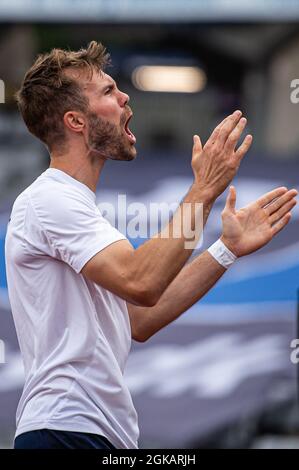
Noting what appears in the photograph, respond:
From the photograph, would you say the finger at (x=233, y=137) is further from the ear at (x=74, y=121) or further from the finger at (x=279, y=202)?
the ear at (x=74, y=121)

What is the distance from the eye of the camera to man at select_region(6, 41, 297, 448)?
3748 mm

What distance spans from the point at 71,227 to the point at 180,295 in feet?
2.11

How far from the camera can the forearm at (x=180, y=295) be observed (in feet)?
13.6

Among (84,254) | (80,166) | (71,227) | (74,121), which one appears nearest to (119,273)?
(84,254)

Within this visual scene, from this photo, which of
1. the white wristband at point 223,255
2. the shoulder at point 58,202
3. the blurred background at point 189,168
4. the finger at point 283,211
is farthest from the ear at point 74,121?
the blurred background at point 189,168

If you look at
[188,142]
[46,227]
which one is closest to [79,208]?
[46,227]

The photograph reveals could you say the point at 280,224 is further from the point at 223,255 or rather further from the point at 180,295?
the point at 180,295

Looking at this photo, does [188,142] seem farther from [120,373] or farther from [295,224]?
[120,373]

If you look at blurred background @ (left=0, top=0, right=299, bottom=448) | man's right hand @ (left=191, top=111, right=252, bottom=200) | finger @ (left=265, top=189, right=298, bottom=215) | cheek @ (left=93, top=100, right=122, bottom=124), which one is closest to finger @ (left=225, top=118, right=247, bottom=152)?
Answer: man's right hand @ (left=191, top=111, right=252, bottom=200)

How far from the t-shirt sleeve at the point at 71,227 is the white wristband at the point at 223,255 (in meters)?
0.41

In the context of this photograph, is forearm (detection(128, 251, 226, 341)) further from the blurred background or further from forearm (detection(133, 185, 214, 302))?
the blurred background

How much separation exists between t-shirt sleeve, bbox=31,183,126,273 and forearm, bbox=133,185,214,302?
15cm

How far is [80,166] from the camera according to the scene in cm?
403

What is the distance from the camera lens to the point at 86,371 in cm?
385
